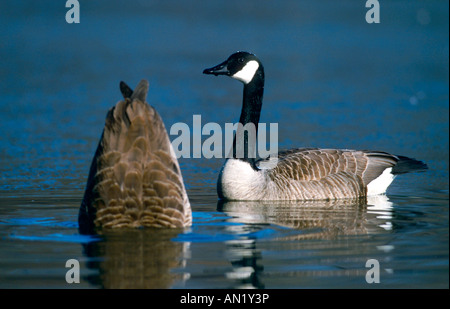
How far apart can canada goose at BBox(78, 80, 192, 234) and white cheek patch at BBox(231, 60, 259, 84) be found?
4.10 meters

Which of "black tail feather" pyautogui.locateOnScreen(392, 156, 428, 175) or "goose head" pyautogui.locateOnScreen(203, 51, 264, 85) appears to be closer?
"goose head" pyautogui.locateOnScreen(203, 51, 264, 85)

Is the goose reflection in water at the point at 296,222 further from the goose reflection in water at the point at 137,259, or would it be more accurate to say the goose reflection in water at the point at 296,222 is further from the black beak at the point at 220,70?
the black beak at the point at 220,70

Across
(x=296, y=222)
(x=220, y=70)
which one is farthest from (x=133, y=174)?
(x=220, y=70)

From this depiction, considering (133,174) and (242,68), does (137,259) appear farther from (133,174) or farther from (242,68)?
(242,68)

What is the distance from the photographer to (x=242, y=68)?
1291 cm

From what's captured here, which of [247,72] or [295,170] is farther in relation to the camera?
[247,72]

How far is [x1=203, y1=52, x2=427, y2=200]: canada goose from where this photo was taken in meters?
12.4

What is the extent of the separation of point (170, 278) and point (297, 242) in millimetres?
1958

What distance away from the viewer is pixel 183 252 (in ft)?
27.3

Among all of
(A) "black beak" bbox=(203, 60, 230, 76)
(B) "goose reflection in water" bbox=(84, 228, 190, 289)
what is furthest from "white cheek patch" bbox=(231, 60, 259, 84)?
(B) "goose reflection in water" bbox=(84, 228, 190, 289)

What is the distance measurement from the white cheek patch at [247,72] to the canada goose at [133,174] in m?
4.10

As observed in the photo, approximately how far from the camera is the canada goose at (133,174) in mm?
8656

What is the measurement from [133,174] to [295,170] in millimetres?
4593

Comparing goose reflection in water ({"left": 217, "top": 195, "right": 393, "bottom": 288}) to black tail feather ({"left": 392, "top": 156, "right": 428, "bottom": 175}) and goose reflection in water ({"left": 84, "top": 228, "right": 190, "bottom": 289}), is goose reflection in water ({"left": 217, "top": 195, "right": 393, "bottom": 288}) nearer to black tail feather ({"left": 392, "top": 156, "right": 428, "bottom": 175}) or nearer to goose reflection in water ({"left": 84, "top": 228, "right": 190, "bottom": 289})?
goose reflection in water ({"left": 84, "top": 228, "right": 190, "bottom": 289})
